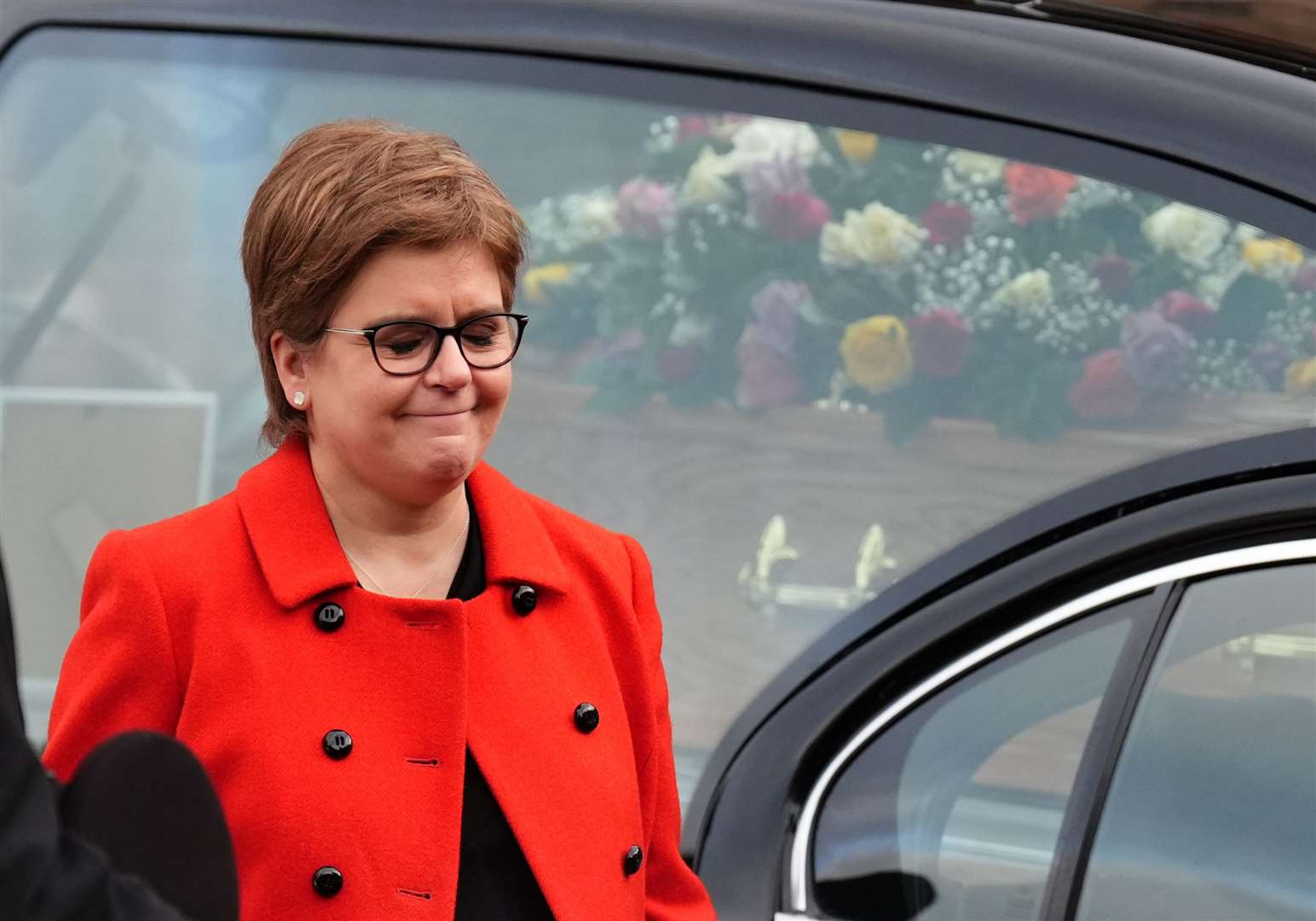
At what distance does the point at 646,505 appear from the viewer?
290 cm

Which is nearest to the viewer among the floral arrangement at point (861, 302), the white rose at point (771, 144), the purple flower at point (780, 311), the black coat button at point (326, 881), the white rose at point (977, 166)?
the black coat button at point (326, 881)

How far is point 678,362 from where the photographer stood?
2.88 metres

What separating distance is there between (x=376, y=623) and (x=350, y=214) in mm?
365

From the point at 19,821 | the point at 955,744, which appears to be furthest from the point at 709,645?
the point at 19,821

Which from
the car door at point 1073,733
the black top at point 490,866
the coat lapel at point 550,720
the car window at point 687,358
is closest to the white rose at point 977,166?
the car window at point 687,358

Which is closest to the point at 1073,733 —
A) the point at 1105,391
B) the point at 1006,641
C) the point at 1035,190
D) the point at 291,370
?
the point at 1006,641

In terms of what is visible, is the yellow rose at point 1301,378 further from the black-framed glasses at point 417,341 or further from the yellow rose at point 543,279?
the black-framed glasses at point 417,341

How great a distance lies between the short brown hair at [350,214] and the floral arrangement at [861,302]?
→ 97cm

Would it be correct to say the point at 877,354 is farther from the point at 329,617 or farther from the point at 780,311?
the point at 329,617

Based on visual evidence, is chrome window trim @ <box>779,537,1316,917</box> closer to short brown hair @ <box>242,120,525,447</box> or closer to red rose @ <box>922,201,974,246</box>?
short brown hair @ <box>242,120,525,447</box>

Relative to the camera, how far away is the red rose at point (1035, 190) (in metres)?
1.92

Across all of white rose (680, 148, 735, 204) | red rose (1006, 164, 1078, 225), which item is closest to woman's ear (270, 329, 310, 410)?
red rose (1006, 164, 1078, 225)

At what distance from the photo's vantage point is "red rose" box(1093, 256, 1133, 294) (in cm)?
249

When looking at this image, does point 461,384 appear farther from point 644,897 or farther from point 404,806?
point 644,897
